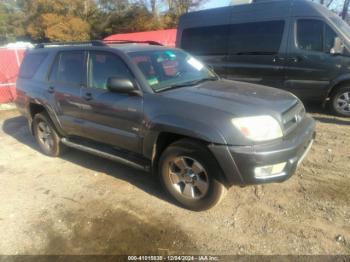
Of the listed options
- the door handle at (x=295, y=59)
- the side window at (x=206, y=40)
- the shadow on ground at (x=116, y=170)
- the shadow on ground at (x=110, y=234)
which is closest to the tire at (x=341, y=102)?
the door handle at (x=295, y=59)

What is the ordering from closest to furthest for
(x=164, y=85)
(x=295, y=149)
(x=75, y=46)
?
1. (x=295, y=149)
2. (x=164, y=85)
3. (x=75, y=46)

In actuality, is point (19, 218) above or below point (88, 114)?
below

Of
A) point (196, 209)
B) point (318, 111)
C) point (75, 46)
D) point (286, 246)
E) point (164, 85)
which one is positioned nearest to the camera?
point (286, 246)

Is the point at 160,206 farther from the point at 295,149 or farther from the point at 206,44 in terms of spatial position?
the point at 206,44

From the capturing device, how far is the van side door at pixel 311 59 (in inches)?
239

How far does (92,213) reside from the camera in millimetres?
3502

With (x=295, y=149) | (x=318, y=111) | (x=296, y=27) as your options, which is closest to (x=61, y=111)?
(x=295, y=149)

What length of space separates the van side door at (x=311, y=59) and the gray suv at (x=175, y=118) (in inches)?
116

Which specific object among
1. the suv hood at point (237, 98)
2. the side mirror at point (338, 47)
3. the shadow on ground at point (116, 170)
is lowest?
the shadow on ground at point (116, 170)

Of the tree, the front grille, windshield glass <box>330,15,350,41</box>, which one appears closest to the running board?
the front grille

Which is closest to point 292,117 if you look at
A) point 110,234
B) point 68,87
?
point 110,234

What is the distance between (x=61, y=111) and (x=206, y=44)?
4.38 meters

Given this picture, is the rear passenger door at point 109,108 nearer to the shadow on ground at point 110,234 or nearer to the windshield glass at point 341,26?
the shadow on ground at point 110,234

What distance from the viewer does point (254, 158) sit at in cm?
281
